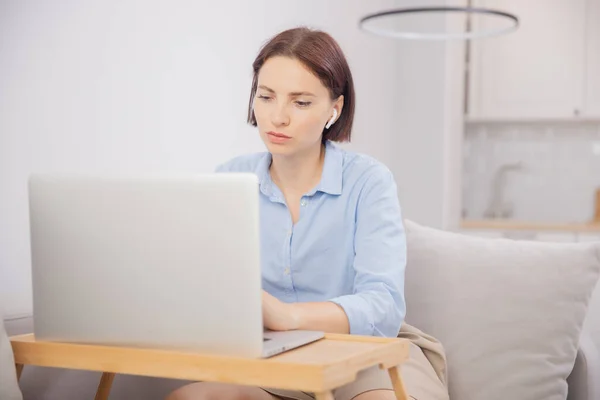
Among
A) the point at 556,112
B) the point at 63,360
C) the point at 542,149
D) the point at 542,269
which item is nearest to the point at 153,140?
the point at 542,269

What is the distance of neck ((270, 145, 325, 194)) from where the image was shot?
1.86 metres

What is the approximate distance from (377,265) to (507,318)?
59 centimetres

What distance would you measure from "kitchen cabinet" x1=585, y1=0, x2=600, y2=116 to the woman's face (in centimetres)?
379

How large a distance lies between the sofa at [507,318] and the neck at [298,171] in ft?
1.68

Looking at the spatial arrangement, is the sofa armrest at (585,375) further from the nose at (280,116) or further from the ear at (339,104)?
the nose at (280,116)

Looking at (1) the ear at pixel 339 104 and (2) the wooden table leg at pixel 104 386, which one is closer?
(2) the wooden table leg at pixel 104 386

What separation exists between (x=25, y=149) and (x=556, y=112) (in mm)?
3849

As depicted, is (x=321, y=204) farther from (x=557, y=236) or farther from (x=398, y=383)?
(x=557, y=236)

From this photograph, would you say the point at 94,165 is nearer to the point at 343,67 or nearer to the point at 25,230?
the point at 25,230

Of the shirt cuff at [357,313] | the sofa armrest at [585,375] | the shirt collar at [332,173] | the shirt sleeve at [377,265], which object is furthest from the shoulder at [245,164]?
the sofa armrest at [585,375]

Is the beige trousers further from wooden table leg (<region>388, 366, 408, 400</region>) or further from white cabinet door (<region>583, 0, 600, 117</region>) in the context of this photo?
white cabinet door (<region>583, 0, 600, 117</region>)

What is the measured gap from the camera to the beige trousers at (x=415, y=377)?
5.51ft

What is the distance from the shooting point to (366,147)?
4.60m

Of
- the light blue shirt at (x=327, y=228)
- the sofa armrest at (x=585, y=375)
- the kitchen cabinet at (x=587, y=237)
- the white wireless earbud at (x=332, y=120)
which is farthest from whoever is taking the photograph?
the kitchen cabinet at (x=587, y=237)
